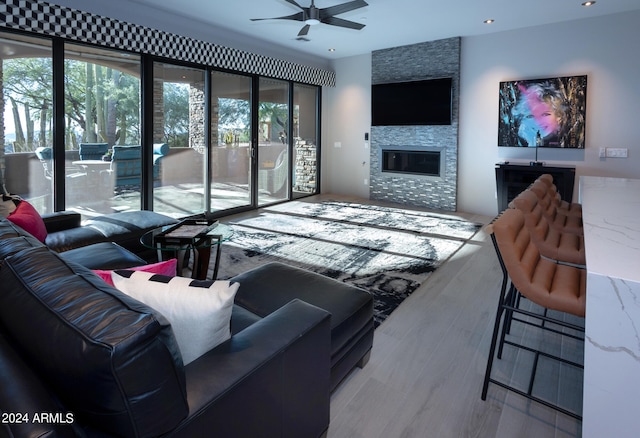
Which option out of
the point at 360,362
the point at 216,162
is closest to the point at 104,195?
the point at 216,162

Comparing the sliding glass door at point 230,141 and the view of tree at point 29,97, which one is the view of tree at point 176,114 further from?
the view of tree at point 29,97

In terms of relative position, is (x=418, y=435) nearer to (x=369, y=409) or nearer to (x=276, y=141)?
(x=369, y=409)

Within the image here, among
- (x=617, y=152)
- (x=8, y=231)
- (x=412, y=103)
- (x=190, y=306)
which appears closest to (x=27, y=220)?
(x=8, y=231)

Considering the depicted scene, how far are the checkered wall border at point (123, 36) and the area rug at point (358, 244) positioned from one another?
2.29 m

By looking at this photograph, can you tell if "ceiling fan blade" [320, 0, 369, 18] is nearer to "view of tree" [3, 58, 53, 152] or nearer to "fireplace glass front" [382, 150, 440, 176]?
"view of tree" [3, 58, 53, 152]

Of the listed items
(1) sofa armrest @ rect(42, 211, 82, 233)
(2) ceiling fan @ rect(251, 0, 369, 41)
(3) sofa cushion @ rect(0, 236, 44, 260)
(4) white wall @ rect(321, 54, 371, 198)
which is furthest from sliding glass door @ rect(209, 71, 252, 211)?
(3) sofa cushion @ rect(0, 236, 44, 260)

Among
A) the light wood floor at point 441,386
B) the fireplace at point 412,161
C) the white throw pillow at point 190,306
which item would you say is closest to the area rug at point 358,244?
the light wood floor at point 441,386

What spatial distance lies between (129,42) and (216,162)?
206 cm

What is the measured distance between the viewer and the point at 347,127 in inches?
322

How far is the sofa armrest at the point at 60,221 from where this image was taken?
11.3 feet

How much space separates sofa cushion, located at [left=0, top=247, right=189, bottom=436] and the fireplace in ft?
21.8

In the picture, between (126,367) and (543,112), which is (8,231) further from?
(543,112)

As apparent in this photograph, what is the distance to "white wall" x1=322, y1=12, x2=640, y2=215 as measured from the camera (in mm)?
5418

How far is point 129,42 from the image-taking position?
4754 millimetres
